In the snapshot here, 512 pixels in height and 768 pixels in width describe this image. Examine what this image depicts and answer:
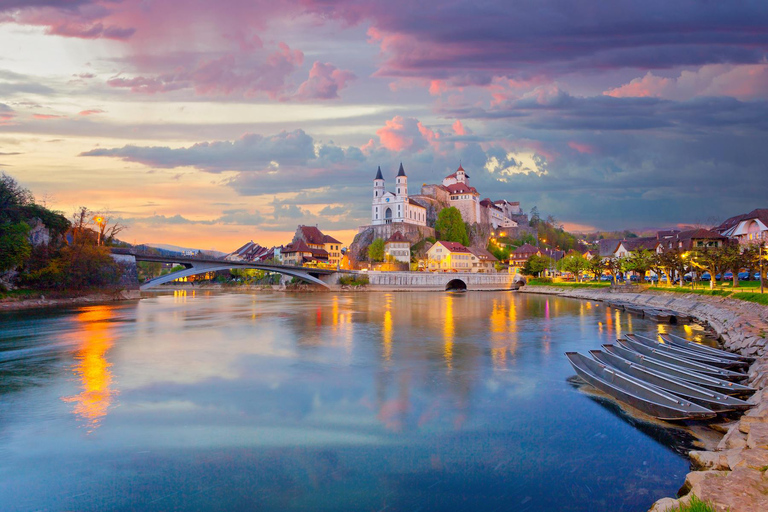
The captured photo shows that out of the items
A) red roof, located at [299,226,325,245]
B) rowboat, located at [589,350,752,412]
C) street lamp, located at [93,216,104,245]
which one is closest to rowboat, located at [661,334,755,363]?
rowboat, located at [589,350,752,412]

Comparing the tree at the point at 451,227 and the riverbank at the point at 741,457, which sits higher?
the tree at the point at 451,227

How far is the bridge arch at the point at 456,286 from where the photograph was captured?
97175 mm

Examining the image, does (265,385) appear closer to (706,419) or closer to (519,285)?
(706,419)

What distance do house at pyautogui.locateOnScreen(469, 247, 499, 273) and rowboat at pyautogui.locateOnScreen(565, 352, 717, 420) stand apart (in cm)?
9231

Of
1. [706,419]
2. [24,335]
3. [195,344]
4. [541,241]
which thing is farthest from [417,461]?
[541,241]

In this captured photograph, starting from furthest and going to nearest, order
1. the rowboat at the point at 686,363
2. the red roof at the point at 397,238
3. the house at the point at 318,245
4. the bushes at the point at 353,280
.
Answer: the house at the point at 318,245, the red roof at the point at 397,238, the bushes at the point at 353,280, the rowboat at the point at 686,363

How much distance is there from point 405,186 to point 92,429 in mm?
116647

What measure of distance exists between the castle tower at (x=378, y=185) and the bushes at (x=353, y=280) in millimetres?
39455

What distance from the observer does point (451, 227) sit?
120000mm

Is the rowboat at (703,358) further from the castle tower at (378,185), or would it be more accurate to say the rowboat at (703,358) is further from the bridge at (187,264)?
the castle tower at (378,185)

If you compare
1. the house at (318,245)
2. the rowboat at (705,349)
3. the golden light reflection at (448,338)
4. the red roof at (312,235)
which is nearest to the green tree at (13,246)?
the golden light reflection at (448,338)

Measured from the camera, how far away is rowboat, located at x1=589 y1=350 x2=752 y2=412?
12.4 meters

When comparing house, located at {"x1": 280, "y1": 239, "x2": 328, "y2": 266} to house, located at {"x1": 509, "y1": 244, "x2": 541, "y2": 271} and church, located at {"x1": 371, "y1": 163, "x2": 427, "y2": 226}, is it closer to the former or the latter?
church, located at {"x1": 371, "y1": 163, "x2": 427, "y2": 226}

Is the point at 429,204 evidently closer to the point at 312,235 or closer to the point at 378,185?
the point at 378,185
